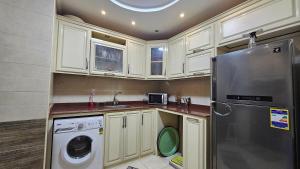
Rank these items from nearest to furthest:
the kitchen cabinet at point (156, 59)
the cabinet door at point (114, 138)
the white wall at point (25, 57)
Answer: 1. the white wall at point (25, 57)
2. the cabinet door at point (114, 138)
3. the kitchen cabinet at point (156, 59)

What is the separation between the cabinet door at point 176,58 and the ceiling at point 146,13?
309mm

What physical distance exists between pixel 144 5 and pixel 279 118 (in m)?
1.96

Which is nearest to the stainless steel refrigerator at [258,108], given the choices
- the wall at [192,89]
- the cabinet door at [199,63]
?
the cabinet door at [199,63]

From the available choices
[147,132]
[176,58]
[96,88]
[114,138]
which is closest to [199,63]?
[176,58]

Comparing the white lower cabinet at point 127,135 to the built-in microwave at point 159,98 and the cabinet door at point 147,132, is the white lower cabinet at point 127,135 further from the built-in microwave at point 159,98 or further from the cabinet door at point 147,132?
the built-in microwave at point 159,98

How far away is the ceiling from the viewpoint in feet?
5.97

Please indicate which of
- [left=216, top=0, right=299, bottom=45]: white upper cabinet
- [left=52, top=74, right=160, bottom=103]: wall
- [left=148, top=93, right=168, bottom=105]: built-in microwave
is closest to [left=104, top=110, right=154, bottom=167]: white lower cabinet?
[left=148, top=93, right=168, bottom=105]: built-in microwave

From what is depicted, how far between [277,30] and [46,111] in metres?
2.34

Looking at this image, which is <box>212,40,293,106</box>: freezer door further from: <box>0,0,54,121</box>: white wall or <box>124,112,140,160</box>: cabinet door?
<box>0,0,54,121</box>: white wall

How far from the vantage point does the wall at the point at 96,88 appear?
2213 millimetres

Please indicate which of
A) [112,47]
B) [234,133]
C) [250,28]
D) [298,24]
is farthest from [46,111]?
[298,24]

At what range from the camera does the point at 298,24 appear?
1.17 m

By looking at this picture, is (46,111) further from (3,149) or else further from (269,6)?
(269,6)

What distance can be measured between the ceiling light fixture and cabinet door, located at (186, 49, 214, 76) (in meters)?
0.82
